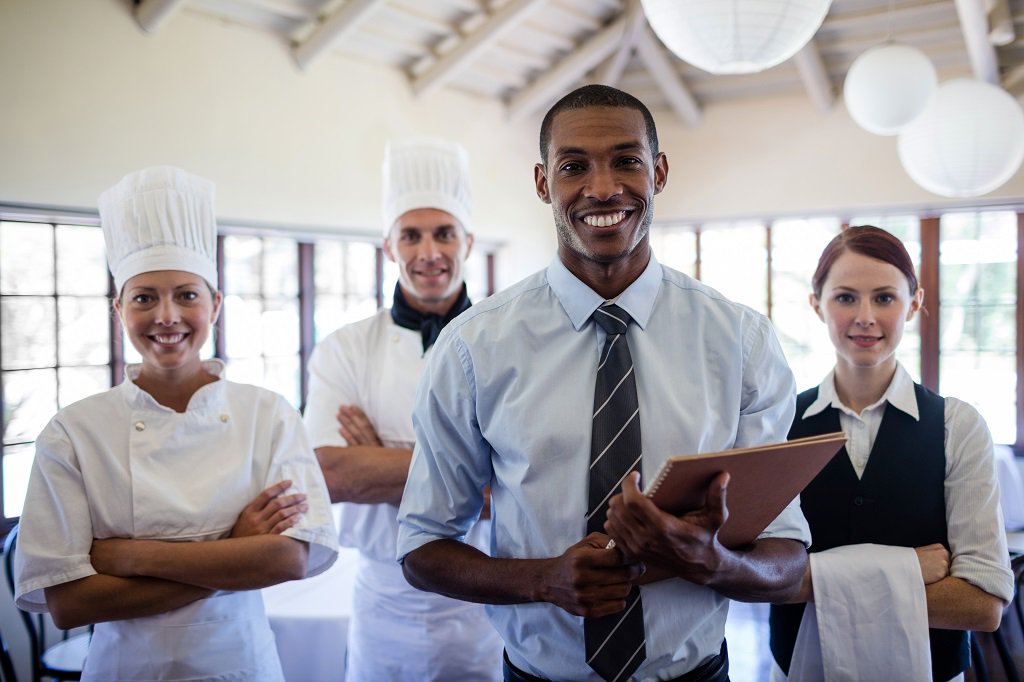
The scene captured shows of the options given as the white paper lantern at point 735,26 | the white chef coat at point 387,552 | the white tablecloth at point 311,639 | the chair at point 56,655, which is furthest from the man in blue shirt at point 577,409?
the chair at point 56,655

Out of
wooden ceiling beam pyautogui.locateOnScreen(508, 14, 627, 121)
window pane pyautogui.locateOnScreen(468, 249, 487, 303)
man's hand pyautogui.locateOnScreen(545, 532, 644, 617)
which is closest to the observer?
man's hand pyautogui.locateOnScreen(545, 532, 644, 617)

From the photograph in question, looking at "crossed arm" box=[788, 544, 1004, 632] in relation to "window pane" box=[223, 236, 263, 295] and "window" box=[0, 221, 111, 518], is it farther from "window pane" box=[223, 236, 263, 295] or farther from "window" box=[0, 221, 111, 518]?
"window pane" box=[223, 236, 263, 295]

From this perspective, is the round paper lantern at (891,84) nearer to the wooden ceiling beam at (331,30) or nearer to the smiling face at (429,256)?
the smiling face at (429,256)

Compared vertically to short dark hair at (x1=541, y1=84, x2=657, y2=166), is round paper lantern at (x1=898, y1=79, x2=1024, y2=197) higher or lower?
higher

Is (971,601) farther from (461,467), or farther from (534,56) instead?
(534,56)

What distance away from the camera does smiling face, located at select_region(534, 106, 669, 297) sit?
1340mm

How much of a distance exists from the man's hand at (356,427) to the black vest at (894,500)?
106 centimetres

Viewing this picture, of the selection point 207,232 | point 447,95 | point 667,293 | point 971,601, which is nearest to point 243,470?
point 207,232

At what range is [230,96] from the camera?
15.2ft

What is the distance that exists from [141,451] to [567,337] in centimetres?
92

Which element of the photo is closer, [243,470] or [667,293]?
[667,293]

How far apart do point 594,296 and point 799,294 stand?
20.6 ft

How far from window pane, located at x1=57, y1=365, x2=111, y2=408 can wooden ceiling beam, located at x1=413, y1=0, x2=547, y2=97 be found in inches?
114

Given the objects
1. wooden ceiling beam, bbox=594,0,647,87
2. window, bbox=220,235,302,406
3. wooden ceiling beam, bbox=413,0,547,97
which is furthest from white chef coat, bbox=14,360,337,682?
wooden ceiling beam, bbox=594,0,647,87
